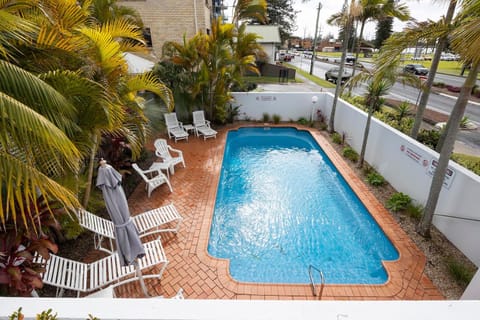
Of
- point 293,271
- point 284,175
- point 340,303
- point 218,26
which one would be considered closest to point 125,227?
point 340,303

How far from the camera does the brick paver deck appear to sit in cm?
415

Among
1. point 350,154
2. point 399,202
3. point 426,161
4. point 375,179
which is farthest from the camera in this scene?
point 350,154

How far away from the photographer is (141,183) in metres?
7.57

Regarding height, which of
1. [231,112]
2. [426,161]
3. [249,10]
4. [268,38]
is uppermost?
[268,38]

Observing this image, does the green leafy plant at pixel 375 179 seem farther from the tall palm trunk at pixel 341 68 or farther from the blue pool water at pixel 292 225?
the tall palm trunk at pixel 341 68

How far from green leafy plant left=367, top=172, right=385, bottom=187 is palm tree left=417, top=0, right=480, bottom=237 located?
208cm

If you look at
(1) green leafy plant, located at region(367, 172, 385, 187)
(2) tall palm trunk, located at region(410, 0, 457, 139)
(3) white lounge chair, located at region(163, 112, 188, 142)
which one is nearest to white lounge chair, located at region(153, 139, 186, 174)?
(3) white lounge chair, located at region(163, 112, 188, 142)

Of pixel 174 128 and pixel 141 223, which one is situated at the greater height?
pixel 174 128

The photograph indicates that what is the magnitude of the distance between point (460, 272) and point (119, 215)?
6.17m

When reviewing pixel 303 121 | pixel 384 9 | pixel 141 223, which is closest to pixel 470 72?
pixel 384 9

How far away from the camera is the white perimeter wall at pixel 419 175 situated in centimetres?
471

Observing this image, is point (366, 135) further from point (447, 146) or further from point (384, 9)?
point (384, 9)

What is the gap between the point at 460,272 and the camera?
14.2 feet

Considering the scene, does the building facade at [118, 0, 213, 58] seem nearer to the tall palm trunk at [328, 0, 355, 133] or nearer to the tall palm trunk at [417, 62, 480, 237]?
the tall palm trunk at [328, 0, 355, 133]
